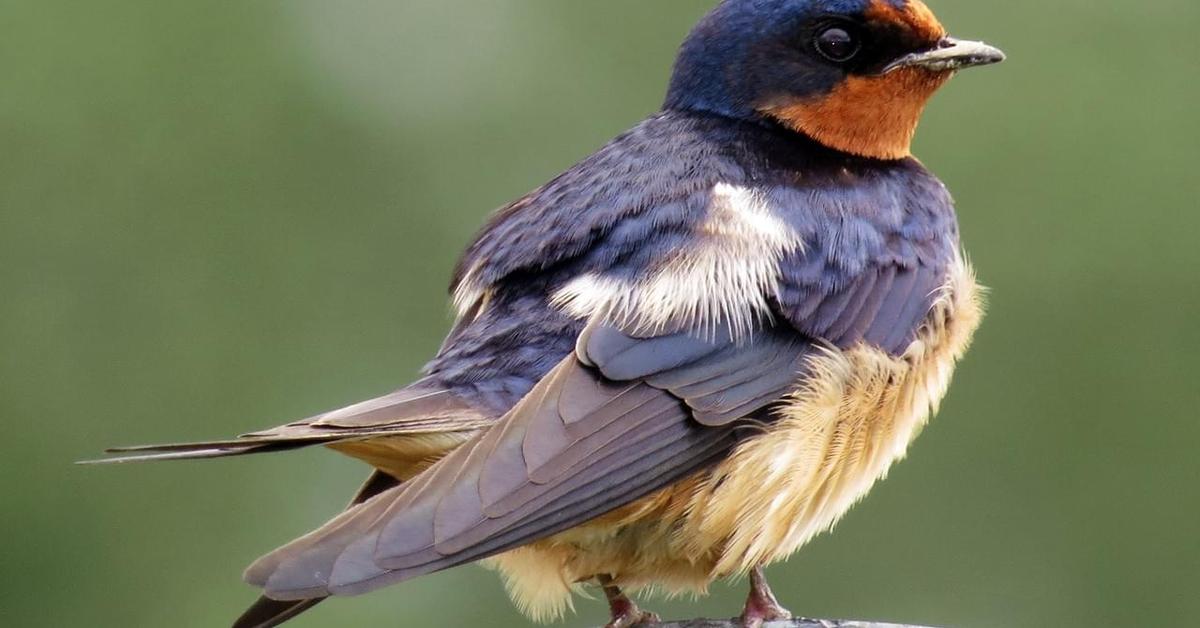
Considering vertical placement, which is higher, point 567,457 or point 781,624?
point 567,457

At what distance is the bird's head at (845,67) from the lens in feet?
11.9

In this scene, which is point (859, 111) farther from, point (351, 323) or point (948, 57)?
point (351, 323)

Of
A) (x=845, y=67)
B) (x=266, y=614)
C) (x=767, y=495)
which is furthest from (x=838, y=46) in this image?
(x=266, y=614)

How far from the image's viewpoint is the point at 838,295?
3361mm

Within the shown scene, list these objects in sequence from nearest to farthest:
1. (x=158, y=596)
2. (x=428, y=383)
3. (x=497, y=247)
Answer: (x=428, y=383) → (x=497, y=247) → (x=158, y=596)

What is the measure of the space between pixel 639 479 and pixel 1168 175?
9.26 ft

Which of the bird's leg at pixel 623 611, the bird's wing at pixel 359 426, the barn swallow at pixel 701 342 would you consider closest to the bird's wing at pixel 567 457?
the barn swallow at pixel 701 342

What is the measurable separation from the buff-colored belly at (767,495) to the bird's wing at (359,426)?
26 centimetres

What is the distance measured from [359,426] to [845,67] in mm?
1222

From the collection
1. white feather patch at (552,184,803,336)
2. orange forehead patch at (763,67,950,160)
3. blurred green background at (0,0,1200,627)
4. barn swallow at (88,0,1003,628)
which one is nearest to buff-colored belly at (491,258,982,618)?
barn swallow at (88,0,1003,628)

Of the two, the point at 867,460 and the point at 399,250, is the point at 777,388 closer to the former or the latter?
the point at 867,460

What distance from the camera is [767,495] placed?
10.6ft

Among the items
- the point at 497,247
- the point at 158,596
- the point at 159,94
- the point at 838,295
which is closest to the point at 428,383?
the point at 497,247

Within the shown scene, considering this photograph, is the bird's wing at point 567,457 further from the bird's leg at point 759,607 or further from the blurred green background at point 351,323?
the blurred green background at point 351,323
